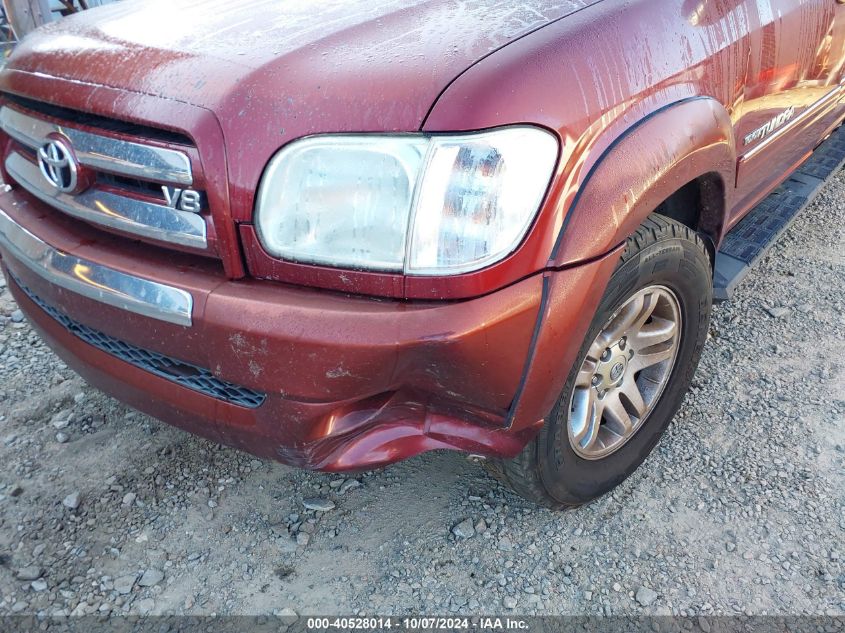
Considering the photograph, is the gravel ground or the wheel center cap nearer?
the gravel ground

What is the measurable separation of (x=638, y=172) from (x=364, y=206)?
63 cm

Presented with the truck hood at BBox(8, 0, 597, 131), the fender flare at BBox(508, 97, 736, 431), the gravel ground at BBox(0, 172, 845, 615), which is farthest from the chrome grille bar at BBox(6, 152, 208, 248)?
the gravel ground at BBox(0, 172, 845, 615)

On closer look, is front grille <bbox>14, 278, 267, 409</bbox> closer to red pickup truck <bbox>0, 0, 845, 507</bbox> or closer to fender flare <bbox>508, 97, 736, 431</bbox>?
red pickup truck <bbox>0, 0, 845, 507</bbox>

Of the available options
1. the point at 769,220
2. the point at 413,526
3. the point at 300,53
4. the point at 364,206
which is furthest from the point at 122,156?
the point at 769,220

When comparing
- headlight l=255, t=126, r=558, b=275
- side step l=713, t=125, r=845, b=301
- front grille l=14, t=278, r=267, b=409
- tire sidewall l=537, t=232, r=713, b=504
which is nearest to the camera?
headlight l=255, t=126, r=558, b=275

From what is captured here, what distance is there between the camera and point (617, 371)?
6.59 feet

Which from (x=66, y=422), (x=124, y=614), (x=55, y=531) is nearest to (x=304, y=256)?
(x=124, y=614)

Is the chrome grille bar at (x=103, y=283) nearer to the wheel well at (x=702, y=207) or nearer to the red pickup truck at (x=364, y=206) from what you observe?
the red pickup truck at (x=364, y=206)

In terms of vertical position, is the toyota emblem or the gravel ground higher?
the toyota emblem

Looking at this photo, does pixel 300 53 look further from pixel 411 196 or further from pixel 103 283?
pixel 103 283

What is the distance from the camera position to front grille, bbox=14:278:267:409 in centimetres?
156

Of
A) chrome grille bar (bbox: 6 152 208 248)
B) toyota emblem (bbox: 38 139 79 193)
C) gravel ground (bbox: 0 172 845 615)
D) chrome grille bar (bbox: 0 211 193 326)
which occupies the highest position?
toyota emblem (bbox: 38 139 79 193)

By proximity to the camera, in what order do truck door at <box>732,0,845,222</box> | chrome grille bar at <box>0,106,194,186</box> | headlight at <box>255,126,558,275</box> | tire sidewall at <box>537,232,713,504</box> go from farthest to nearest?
1. truck door at <box>732,0,845,222</box>
2. tire sidewall at <box>537,232,713,504</box>
3. chrome grille bar at <box>0,106,194,186</box>
4. headlight at <box>255,126,558,275</box>

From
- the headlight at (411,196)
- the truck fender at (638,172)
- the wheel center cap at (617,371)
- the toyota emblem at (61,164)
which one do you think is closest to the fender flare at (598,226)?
the truck fender at (638,172)
